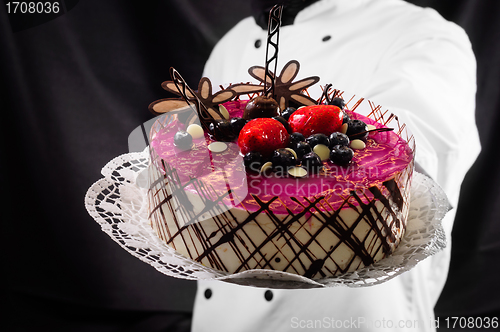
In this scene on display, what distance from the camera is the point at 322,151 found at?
1.15 meters

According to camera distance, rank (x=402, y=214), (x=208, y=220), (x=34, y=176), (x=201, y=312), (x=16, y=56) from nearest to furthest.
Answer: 1. (x=208, y=220)
2. (x=402, y=214)
3. (x=201, y=312)
4. (x=16, y=56)
5. (x=34, y=176)

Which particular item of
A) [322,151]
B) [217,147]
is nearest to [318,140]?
[322,151]

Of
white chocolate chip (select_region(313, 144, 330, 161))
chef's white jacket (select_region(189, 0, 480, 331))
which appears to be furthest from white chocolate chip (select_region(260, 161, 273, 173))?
chef's white jacket (select_region(189, 0, 480, 331))

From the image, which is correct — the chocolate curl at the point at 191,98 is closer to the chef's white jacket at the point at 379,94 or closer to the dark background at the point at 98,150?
the chef's white jacket at the point at 379,94

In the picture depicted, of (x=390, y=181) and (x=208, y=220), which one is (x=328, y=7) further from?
(x=208, y=220)

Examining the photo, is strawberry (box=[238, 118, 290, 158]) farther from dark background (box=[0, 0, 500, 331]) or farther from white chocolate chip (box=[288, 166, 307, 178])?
dark background (box=[0, 0, 500, 331])

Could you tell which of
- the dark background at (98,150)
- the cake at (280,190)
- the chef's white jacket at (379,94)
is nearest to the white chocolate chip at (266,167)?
the cake at (280,190)

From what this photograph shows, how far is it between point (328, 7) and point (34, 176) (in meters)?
1.83

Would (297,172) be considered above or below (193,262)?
above

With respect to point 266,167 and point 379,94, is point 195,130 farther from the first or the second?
point 379,94

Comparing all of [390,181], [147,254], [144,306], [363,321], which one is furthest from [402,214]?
[144,306]

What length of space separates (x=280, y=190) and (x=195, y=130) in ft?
1.23

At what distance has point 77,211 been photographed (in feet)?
7.90

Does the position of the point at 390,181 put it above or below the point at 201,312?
above
